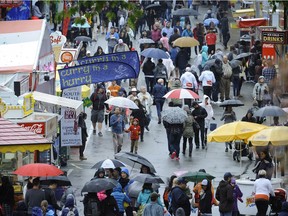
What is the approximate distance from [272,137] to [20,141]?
6.18 m

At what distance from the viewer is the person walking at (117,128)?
3484 centimetres

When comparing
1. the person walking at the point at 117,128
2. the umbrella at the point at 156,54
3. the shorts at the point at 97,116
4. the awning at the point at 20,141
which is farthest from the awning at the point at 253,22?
the awning at the point at 20,141

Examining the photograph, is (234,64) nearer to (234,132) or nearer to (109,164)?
(234,132)

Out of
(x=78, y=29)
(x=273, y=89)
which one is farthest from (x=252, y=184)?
(x=78, y=29)

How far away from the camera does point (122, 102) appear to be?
35.7 meters

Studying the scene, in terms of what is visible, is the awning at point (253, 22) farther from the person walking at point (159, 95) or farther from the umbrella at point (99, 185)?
the umbrella at point (99, 185)

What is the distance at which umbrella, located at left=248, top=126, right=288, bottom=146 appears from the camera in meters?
29.8

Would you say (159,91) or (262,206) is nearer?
(262,206)

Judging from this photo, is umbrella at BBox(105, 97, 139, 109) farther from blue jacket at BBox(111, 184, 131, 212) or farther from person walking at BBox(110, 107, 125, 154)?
blue jacket at BBox(111, 184, 131, 212)

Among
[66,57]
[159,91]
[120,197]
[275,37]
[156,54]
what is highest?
[275,37]

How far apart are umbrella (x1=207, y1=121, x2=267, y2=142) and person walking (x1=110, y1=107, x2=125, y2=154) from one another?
427 centimetres

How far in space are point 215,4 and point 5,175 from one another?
133ft

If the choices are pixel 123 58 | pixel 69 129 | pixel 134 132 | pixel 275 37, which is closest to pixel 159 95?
pixel 275 37

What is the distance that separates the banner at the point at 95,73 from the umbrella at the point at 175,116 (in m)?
2.87
